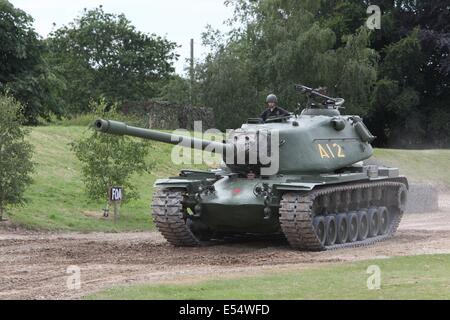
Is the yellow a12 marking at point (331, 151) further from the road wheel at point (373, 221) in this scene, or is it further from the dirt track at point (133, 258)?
the dirt track at point (133, 258)

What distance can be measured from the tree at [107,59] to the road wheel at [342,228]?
35.9 m

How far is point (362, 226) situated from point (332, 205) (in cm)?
161

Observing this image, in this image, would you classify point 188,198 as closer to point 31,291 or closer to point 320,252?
point 320,252

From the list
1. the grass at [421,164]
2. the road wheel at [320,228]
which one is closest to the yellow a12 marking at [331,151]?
the road wheel at [320,228]

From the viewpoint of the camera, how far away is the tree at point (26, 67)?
39.8 meters

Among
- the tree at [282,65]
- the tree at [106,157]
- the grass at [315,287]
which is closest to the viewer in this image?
the grass at [315,287]

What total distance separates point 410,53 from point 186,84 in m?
11.2

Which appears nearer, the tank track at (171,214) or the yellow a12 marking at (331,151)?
the tank track at (171,214)

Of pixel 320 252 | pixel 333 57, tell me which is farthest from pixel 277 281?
pixel 333 57

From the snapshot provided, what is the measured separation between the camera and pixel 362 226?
19781 millimetres

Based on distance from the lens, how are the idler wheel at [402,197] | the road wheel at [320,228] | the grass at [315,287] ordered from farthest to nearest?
the idler wheel at [402,197] → the road wheel at [320,228] → the grass at [315,287]

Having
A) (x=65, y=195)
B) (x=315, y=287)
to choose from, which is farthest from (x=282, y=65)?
(x=315, y=287)

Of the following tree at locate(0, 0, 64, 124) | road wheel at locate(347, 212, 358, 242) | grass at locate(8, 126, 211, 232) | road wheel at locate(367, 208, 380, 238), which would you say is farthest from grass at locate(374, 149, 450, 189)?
road wheel at locate(347, 212, 358, 242)

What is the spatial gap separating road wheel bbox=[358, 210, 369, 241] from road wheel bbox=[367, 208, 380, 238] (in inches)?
5.4
